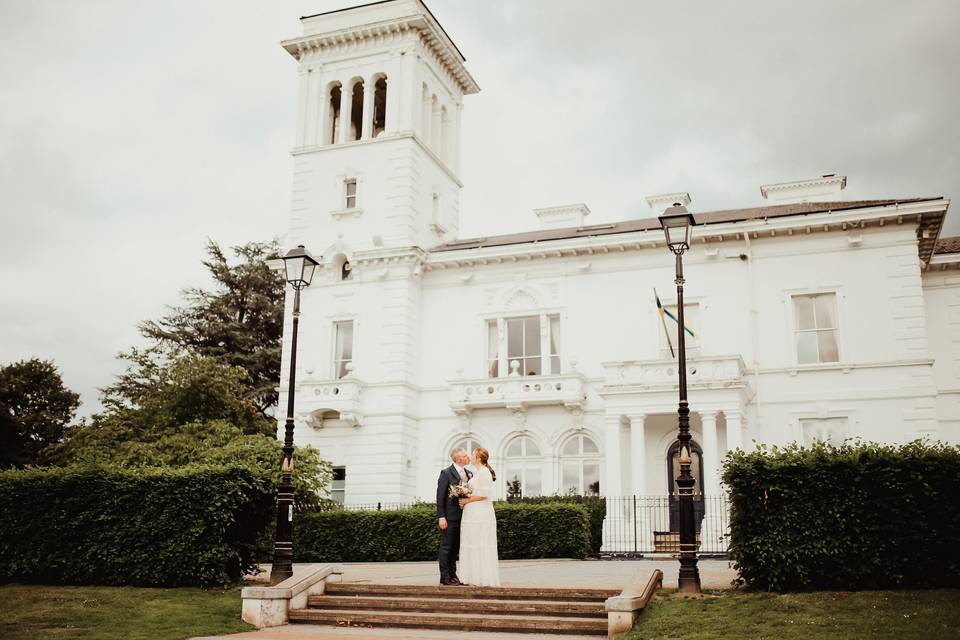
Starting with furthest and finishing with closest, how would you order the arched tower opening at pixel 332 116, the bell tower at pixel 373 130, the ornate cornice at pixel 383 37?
1. the arched tower opening at pixel 332 116
2. the ornate cornice at pixel 383 37
3. the bell tower at pixel 373 130

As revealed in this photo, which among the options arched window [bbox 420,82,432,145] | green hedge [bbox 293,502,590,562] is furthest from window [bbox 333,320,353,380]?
green hedge [bbox 293,502,590,562]

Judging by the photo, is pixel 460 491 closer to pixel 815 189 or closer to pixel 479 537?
pixel 479 537

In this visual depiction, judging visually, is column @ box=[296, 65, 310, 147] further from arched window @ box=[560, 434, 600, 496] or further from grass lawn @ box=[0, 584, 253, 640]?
grass lawn @ box=[0, 584, 253, 640]


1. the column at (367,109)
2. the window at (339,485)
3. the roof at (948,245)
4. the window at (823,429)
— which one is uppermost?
the column at (367,109)

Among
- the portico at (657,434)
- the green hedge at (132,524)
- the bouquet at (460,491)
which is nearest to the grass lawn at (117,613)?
the green hedge at (132,524)

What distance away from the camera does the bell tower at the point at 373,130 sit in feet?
114

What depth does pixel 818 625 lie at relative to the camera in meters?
11.0

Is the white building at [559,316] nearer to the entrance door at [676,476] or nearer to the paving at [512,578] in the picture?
the entrance door at [676,476]

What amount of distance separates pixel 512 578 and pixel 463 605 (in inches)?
140

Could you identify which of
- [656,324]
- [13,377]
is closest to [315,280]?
[656,324]

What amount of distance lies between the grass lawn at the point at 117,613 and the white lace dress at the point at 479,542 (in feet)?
11.0

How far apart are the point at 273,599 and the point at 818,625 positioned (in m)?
7.62

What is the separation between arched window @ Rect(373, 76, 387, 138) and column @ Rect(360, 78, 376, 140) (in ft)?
2.19

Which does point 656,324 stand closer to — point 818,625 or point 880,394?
point 880,394
